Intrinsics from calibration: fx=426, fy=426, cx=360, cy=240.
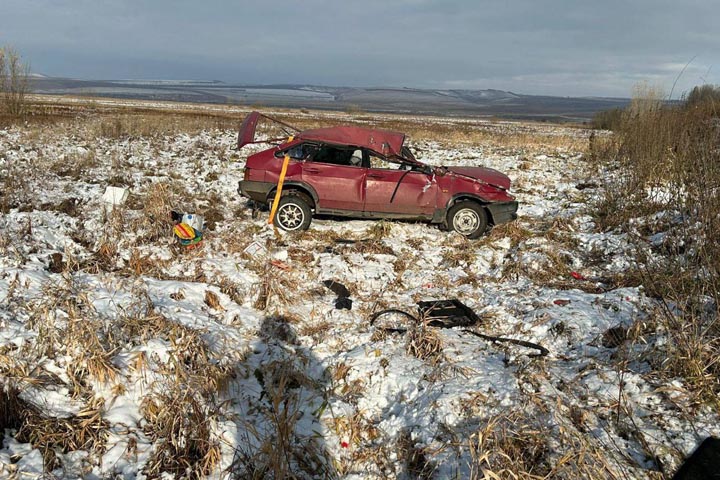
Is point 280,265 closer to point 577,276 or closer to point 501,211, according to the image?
point 501,211

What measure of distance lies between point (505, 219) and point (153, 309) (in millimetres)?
5827

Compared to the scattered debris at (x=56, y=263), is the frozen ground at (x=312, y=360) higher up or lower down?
lower down

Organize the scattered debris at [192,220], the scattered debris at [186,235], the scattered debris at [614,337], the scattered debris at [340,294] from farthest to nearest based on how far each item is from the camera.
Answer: the scattered debris at [192,220]
the scattered debris at [186,235]
the scattered debris at [340,294]
the scattered debris at [614,337]

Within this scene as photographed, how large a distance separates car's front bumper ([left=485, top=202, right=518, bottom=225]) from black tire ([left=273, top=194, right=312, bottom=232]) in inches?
127

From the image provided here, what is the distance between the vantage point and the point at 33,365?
338 cm

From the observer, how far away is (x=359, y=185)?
745 cm

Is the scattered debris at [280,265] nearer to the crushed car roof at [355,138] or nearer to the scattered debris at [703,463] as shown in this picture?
the crushed car roof at [355,138]

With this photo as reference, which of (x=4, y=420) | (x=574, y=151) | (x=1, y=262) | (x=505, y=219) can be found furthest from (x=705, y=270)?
(x=574, y=151)

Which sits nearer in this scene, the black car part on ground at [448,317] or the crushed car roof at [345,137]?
the black car part on ground at [448,317]

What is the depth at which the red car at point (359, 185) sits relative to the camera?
7.43 m

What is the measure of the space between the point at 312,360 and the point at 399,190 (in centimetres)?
400

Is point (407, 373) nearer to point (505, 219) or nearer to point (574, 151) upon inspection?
point (505, 219)

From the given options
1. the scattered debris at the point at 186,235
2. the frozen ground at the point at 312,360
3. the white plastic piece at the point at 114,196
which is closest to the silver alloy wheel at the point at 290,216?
the frozen ground at the point at 312,360

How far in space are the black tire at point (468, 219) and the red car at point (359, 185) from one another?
2 centimetres
